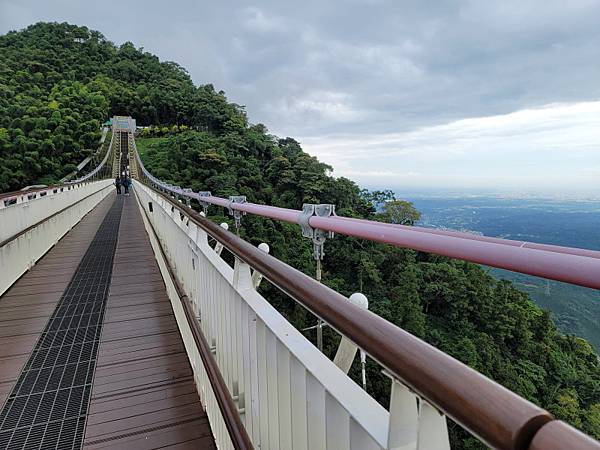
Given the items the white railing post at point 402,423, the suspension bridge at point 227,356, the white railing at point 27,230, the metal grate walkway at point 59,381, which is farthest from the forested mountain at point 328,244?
the white railing at point 27,230

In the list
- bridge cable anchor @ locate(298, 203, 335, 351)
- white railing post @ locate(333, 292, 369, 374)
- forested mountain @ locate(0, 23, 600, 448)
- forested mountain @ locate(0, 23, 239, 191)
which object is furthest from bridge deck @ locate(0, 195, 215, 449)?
forested mountain @ locate(0, 23, 239, 191)

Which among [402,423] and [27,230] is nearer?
[402,423]

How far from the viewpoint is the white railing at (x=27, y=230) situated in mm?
4430

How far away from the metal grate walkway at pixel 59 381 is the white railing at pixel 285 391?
2.90 feet

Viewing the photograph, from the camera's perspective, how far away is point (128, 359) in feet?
9.49

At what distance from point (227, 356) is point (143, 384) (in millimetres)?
1202

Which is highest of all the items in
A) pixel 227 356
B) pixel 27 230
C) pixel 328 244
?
pixel 27 230

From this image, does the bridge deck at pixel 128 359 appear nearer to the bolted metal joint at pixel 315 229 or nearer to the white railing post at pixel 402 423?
the bolted metal joint at pixel 315 229

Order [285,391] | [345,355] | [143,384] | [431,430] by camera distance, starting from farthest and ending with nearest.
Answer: [143,384] → [285,391] → [345,355] → [431,430]

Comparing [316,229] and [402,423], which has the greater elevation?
[316,229]

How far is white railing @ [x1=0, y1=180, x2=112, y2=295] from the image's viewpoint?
14.5 ft

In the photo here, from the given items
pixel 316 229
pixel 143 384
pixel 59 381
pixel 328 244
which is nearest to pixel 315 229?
pixel 316 229

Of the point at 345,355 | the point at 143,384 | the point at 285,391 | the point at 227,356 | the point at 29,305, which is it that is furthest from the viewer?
the point at 29,305

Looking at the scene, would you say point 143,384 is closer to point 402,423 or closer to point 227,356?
point 227,356
